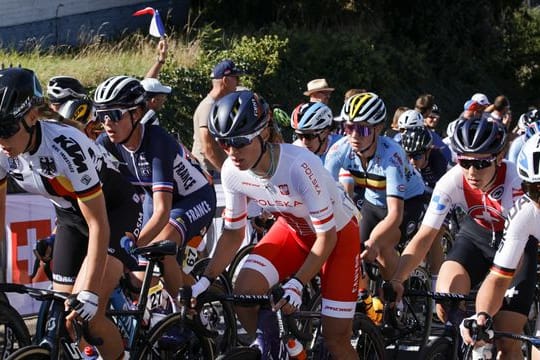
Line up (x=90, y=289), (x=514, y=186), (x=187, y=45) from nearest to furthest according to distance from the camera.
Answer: (x=90, y=289) → (x=514, y=186) → (x=187, y=45)

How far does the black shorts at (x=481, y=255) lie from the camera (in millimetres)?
5957

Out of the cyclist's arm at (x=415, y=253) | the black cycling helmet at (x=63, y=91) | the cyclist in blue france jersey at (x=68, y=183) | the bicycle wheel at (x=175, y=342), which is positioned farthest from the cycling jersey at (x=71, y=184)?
the black cycling helmet at (x=63, y=91)

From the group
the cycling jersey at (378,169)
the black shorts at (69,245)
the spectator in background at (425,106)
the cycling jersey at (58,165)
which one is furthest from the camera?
the spectator in background at (425,106)

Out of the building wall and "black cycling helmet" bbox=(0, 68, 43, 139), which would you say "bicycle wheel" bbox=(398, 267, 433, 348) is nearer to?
"black cycling helmet" bbox=(0, 68, 43, 139)

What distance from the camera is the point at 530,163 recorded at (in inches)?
203

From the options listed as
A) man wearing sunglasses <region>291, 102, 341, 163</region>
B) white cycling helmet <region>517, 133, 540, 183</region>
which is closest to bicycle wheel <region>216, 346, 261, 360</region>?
white cycling helmet <region>517, 133, 540, 183</region>

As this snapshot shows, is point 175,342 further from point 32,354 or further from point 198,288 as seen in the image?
point 32,354

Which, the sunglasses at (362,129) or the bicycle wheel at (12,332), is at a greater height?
the sunglasses at (362,129)

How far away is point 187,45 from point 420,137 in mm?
10235

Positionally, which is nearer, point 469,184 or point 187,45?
point 469,184

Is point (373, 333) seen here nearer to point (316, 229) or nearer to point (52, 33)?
point (316, 229)

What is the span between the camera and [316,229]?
5.64 m

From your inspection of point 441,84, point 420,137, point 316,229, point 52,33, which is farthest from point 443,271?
point 441,84

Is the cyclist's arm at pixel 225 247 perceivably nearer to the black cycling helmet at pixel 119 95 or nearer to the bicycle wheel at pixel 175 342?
the bicycle wheel at pixel 175 342
